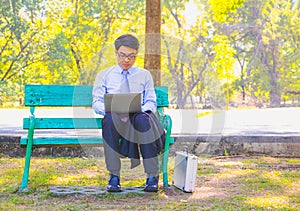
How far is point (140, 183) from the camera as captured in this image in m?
4.17

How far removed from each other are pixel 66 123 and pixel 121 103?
1.88 feet

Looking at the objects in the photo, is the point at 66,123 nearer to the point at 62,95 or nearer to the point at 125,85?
the point at 62,95

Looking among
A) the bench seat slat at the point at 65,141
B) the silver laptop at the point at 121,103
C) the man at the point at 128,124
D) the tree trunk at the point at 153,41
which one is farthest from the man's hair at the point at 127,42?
the tree trunk at the point at 153,41

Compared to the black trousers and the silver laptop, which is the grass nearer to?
the black trousers

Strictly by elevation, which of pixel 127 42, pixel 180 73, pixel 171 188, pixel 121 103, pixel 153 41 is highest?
pixel 153 41

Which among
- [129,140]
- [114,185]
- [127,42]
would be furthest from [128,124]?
[127,42]

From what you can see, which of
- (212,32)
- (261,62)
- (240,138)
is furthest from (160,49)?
(261,62)

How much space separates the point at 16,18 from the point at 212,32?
15441mm

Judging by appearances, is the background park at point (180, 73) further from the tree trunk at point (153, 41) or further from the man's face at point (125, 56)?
the man's face at point (125, 56)

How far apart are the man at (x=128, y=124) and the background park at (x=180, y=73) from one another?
221mm

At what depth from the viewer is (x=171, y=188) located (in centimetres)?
394

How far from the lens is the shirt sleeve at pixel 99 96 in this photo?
3.84 meters

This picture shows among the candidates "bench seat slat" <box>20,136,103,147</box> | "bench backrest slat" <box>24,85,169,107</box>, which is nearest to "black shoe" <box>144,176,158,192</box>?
"bench seat slat" <box>20,136,103,147</box>

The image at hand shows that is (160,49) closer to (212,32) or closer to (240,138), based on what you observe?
(240,138)
